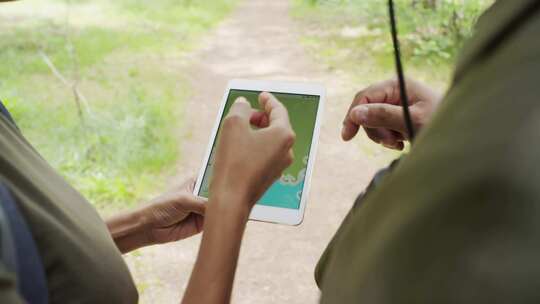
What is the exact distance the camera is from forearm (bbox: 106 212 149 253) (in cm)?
110

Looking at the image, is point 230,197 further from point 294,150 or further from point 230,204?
point 294,150

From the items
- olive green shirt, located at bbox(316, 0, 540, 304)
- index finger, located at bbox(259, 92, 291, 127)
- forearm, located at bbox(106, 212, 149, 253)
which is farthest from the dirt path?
olive green shirt, located at bbox(316, 0, 540, 304)

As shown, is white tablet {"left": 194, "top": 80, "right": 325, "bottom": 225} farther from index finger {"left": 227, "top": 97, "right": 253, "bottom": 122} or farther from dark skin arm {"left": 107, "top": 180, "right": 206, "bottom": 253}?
index finger {"left": 227, "top": 97, "right": 253, "bottom": 122}

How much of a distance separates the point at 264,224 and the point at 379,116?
74.6 inches

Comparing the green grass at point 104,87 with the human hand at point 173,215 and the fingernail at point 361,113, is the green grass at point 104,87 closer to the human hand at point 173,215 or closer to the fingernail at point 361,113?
the human hand at point 173,215

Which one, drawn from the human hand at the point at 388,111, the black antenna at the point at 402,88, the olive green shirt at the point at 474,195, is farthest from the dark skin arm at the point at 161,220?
the olive green shirt at the point at 474,195

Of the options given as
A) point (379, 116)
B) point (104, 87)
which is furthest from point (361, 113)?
point (104, 87)

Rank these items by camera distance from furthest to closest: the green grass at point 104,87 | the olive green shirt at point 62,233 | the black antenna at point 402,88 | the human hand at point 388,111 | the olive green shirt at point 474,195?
1. the green grass at point 104,87
2. the human hand at point 388,111
3. the olive green shirt at point 62,233
4. the black antenna at point 402,88
5. the olive green shirt at point 474,195

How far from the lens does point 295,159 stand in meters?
1.06

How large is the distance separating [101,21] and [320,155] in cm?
353

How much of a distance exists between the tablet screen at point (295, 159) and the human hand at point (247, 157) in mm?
307

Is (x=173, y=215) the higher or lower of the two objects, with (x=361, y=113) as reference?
lower

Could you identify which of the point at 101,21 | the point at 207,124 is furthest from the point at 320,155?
the point at 101,21

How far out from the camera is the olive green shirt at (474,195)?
0.25 m
